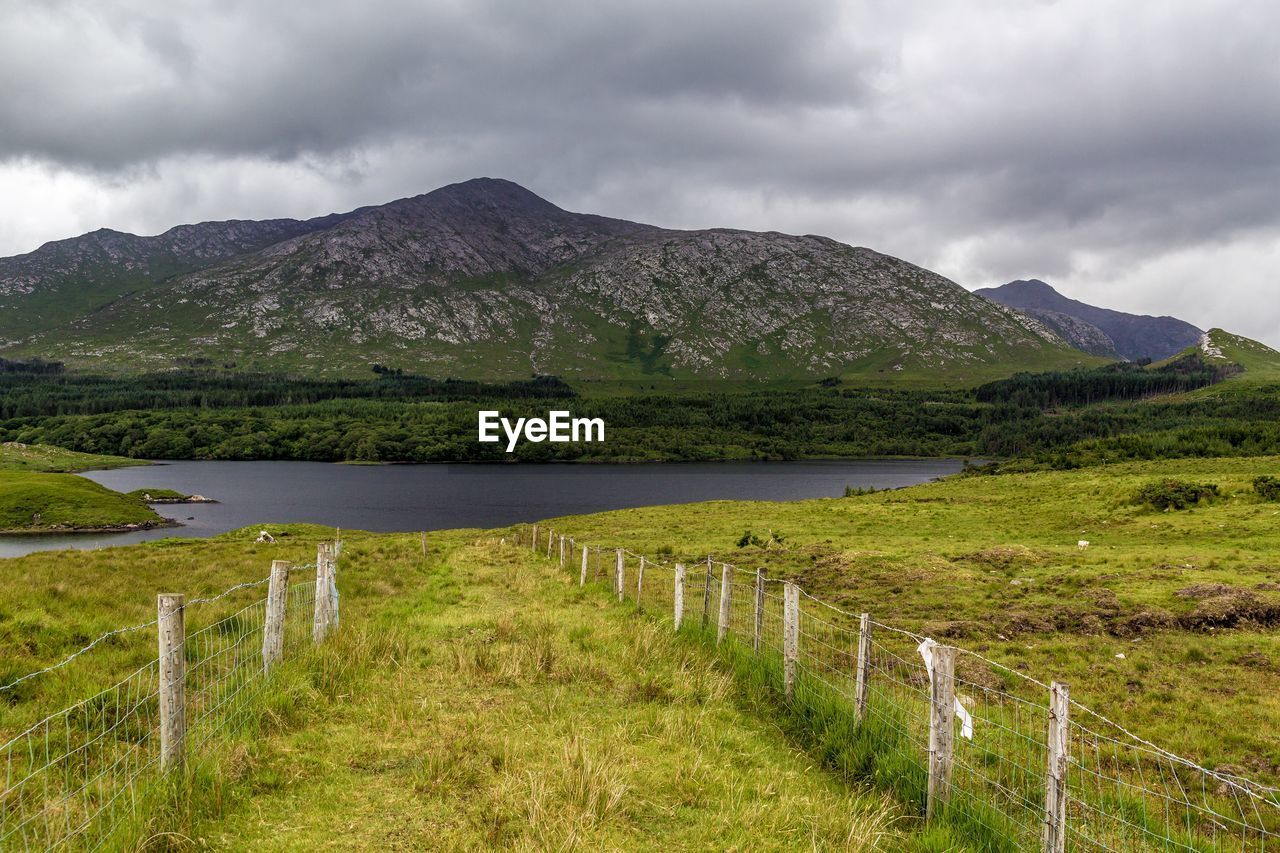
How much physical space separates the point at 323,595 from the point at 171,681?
7.21 m

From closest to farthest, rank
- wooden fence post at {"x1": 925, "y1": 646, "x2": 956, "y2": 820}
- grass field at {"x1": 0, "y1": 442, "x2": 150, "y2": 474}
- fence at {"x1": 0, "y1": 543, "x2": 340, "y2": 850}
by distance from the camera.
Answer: fence at {"x1": 0, "y1": 543, "x2": 340, "y2": 850}, wooden fence post at {"x1": 925, "y1": 646, "x2": 956, "y2": 820}, grass field at {"x1": 0, "y1": 442, "x2": 150, "y2": 474}

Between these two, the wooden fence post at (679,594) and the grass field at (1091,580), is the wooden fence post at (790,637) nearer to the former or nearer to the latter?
the wooden fence post at (679,594)

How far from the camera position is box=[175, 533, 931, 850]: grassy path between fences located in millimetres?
6773

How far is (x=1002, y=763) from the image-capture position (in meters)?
10.7

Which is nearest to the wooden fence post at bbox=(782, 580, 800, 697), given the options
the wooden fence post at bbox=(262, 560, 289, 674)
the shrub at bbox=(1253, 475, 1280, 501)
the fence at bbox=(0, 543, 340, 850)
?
the fence at bbox=(0, 543, 340, 850)

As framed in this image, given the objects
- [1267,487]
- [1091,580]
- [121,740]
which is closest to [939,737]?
[121,740]

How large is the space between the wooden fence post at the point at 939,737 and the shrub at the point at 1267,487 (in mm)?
51152

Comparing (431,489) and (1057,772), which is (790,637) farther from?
(431,489)

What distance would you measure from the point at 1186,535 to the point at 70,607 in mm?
49425

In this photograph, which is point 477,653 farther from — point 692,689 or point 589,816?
point 589,816

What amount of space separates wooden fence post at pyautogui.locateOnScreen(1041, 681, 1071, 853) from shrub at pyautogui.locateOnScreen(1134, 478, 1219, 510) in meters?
50.8

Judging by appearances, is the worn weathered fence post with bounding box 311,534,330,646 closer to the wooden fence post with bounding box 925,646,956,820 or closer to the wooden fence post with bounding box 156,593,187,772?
the wooden fence post with bounding box 156,593,187,772

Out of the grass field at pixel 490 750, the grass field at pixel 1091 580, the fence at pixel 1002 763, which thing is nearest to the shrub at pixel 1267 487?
the grass field at pixel 1091 580

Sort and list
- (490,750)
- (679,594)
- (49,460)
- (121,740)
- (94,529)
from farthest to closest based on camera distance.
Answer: (49,460), (94,529), (679,594), (121,740), (490,750)
